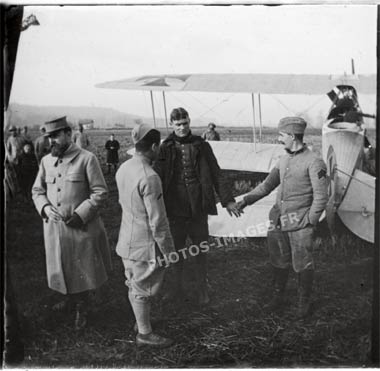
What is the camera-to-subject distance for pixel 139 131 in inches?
162

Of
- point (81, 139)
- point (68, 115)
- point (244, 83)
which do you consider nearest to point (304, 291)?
point (244, 83)

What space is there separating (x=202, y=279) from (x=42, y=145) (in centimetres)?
164

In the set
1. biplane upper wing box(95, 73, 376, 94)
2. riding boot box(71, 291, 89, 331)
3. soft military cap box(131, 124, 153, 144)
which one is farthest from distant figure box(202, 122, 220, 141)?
riding boot box(71, 291, 89, 331)

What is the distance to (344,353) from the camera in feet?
13.8

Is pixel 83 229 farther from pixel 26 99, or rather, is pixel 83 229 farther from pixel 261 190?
pixel 261 190

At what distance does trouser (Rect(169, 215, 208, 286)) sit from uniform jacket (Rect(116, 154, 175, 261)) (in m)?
0.12

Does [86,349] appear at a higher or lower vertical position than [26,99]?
lower

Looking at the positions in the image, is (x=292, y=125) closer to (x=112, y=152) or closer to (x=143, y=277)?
(x=112, y=152)

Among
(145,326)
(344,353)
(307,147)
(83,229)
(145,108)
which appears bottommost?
(344,353)

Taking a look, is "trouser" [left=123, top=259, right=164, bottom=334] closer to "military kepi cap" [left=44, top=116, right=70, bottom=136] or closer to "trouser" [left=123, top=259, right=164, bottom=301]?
"trouser" [left=123, top=259, right=164, bottom=301]

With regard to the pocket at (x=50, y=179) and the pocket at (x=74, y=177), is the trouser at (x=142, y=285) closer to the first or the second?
the pocket at (x=74, y=177)

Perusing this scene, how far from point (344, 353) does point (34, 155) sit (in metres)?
2.88

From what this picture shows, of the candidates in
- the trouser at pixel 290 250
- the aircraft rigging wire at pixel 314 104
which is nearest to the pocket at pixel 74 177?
the trouser at pixel 290 250

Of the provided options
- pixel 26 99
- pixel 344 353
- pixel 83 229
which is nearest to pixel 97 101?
pixel 26 99
